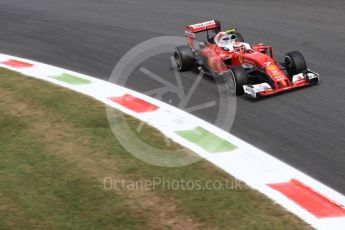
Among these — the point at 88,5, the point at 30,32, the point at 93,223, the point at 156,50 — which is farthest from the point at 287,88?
the point at 88,5

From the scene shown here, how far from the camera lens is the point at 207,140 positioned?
24.8ft

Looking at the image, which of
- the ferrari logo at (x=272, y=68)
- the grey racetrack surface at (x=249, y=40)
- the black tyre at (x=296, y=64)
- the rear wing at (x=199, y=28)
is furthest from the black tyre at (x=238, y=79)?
the rear wing at (x=199, y=28)

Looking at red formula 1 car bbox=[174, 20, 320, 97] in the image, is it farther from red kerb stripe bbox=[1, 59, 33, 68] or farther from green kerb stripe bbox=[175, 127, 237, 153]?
red kerb stripe bbox=[1, 59, 33, 68]

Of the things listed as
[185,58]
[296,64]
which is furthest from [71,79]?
[296,64]

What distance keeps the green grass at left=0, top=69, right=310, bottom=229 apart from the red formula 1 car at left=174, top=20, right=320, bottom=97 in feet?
7.55

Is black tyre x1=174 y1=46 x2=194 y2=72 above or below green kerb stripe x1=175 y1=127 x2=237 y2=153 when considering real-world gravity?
above

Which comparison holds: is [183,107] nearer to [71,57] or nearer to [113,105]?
[113,105]

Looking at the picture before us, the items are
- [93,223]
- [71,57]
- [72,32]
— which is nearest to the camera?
[93,223]

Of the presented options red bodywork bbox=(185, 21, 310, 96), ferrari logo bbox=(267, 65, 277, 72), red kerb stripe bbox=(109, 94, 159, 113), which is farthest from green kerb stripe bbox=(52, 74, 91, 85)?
ferrari logo bbox=(267, 65, 277, 72)

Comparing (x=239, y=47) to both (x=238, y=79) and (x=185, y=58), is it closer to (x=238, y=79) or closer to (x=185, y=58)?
(x=185, y=58)

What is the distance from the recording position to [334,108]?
28.6 feet

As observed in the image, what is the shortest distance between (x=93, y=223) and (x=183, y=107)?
4035 mm

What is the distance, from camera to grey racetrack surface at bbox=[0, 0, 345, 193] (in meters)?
7.60

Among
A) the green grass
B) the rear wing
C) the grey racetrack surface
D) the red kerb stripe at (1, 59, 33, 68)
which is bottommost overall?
the green grass
